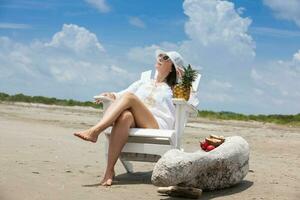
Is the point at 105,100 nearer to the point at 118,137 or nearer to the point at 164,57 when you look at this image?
the point at 118,137

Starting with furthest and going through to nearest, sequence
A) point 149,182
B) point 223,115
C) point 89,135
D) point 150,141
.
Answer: point 223,115 < point 149,182 < point 150,141 < point 89,135

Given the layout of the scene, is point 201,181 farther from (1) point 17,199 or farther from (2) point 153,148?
(1) point 17,199

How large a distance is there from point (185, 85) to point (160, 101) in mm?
565

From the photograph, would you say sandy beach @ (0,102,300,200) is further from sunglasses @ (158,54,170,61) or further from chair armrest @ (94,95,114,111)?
sunglasses @ (158,54,170,61)

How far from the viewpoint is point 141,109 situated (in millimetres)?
6246

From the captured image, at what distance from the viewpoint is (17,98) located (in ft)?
130

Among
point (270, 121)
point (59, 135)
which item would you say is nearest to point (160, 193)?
point (59, 135)

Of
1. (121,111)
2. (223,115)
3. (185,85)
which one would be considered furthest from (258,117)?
(121,111)

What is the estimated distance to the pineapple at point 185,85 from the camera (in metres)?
7.11

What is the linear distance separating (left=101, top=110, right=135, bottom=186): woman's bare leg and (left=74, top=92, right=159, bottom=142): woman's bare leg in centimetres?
7

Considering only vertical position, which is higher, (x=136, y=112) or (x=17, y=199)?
(x=136, y=112)

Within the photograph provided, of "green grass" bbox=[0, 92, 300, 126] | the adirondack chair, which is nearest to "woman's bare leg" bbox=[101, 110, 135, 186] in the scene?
the adirondack chair

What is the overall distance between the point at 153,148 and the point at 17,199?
1631 millimetres

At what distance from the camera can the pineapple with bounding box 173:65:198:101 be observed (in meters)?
7.11
